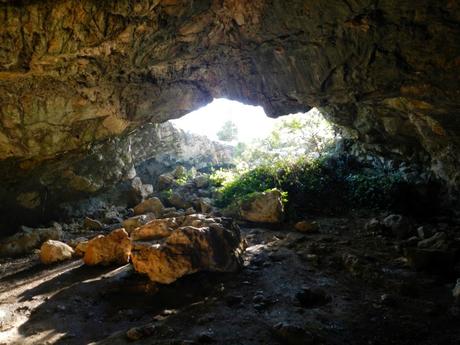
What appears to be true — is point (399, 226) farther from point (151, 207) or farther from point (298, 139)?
point (298, 139)

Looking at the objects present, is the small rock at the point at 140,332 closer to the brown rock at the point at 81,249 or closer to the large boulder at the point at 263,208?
the brown rock at the point at 81,249

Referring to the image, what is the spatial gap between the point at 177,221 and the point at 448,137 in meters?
6.30

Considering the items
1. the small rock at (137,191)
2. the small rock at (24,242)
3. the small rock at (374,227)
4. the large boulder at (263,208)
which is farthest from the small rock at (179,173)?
the small rock at (374,227)

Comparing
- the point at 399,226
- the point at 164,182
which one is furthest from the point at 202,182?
the point at 399,226

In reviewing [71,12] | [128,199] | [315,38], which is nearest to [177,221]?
[71,12]

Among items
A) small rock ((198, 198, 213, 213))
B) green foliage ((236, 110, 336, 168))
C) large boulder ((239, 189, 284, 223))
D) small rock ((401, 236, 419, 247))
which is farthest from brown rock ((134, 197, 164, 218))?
small rock ((401, 236, 419, 247))

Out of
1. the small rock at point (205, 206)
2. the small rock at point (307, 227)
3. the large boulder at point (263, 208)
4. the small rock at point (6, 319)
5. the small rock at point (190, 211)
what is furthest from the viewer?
the small rock at point (205, 206)

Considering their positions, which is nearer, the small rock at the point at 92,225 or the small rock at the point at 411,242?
the small rock at the point at 411,242

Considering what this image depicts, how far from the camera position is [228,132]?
28.2m

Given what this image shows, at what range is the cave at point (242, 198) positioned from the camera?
4.66m

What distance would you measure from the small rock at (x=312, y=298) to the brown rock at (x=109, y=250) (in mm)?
3684

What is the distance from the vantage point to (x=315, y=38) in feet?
22.2

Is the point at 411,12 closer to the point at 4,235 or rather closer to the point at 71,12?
the point at 71,12

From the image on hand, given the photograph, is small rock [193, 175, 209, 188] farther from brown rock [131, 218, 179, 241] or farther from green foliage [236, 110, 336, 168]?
brown rock [131, 218, 179, 241]
